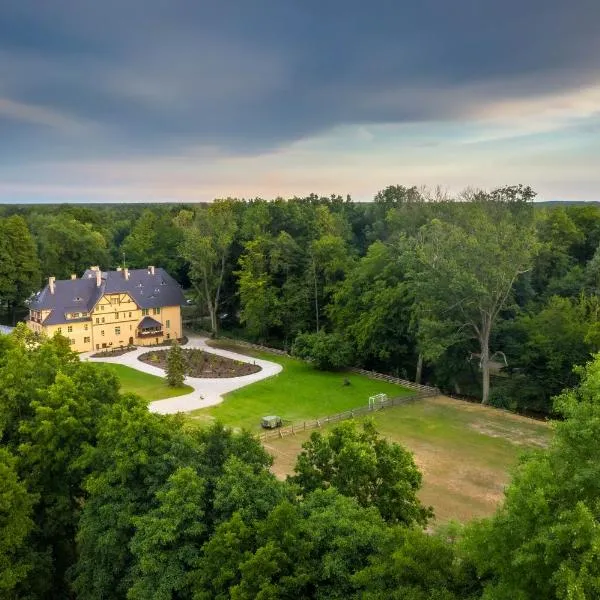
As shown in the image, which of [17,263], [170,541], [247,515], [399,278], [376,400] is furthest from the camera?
[17,263]

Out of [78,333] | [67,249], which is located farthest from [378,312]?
[67,249]

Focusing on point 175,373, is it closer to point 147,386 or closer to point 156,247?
point 147,386

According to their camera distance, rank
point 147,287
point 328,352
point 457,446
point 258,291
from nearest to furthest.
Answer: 1. point 457,446
2. point 328,352
3. point 258,291
4. point 147,287

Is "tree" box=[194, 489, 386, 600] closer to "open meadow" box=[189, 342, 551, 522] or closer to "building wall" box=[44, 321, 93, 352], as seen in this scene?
"open meadow" box=[189, 342, 551, 522]

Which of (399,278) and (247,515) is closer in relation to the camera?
(247,515)

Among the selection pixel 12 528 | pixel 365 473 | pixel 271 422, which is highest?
pixel 365 473

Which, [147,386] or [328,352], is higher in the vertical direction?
[328,352]
